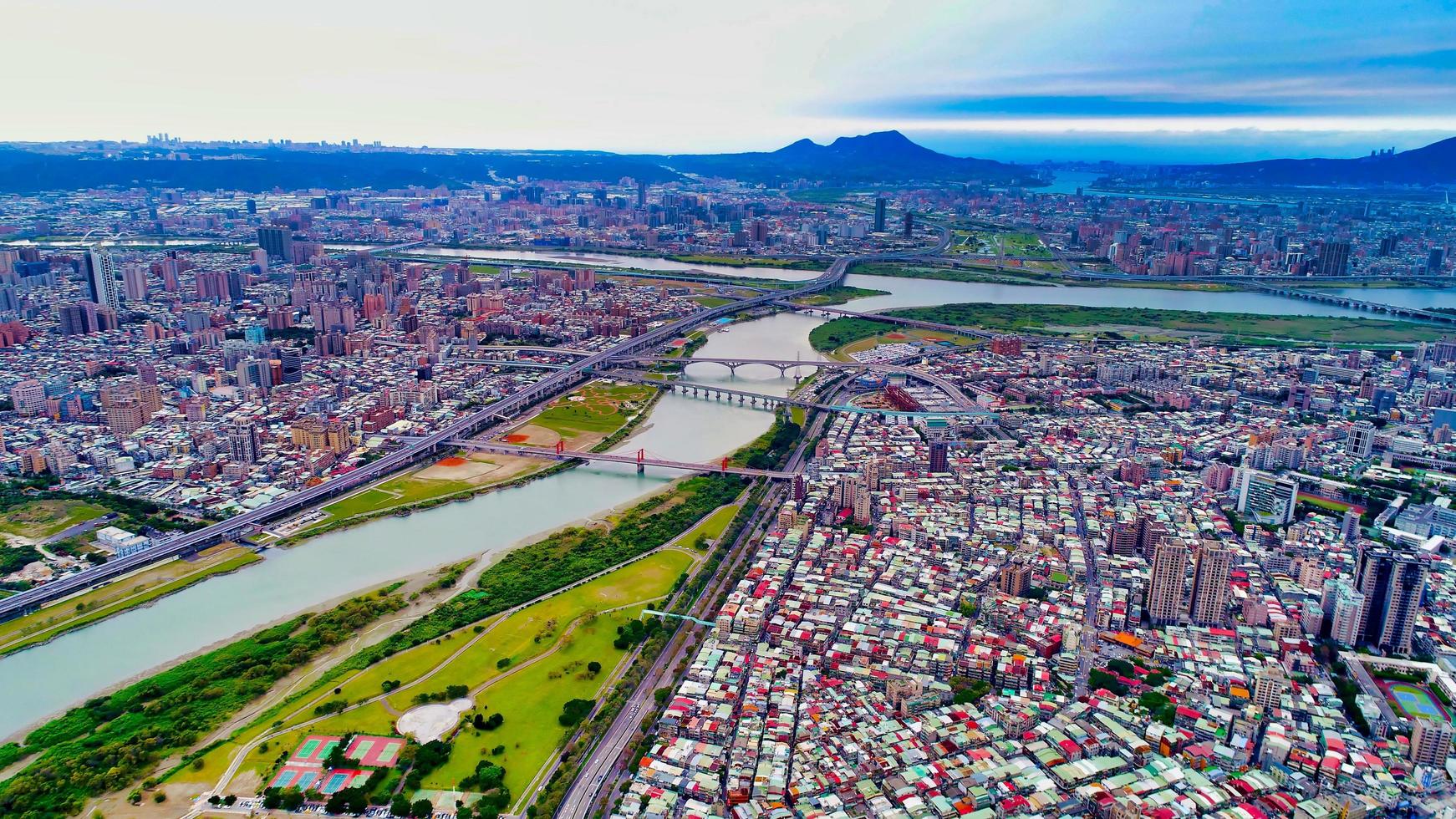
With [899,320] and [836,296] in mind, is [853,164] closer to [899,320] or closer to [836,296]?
[836,296]

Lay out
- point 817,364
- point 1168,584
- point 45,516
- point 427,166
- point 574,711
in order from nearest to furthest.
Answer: point 574,711, point 1168,584, point 45,516, point 817,364, point 427,166

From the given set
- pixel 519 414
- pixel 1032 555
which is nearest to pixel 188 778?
pixel 1032 555

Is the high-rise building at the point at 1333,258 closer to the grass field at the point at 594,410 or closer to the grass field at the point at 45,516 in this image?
the grass field at the point at 594,410

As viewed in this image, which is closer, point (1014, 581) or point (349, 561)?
point (1014, 581)

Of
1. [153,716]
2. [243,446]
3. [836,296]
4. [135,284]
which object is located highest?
[135,284]

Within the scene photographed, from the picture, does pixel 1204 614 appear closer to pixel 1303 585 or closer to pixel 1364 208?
pixel 1303 585

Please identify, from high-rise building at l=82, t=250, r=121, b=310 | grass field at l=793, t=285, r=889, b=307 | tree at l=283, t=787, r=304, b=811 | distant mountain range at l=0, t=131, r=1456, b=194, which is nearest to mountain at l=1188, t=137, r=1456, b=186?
distant mountain range at l=0, t=131, r=1456, b=194

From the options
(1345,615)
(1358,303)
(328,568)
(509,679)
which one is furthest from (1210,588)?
(1358,303)

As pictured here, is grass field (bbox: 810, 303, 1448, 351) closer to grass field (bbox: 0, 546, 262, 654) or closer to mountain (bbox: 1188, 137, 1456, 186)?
grass field (bbox: 0, 546, 262, 654)
